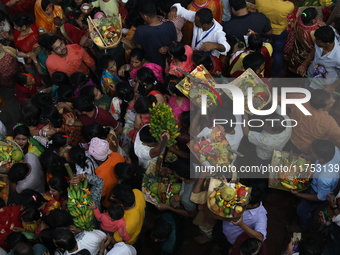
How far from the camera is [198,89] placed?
14.7 feet

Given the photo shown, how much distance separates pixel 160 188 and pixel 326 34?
304 centimetres

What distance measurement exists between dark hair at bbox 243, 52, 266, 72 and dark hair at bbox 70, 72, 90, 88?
243cm

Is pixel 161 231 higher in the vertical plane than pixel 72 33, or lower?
lower

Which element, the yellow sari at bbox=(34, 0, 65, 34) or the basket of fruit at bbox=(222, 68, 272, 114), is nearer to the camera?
the basket of fruit at bbox=(222, 68, 272, 114)

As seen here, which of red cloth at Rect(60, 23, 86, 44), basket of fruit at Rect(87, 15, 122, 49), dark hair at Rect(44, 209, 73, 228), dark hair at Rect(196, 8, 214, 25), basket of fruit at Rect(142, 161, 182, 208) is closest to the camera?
dark hair at Rect(44, 209, 73, 228)

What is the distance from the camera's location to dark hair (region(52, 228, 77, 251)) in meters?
3.43

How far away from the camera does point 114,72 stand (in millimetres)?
5453

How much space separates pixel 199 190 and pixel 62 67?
3.07 meters

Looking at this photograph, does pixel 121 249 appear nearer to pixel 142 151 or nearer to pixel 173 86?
pixel 142 151

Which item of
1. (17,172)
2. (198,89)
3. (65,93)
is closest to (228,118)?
(198,89)

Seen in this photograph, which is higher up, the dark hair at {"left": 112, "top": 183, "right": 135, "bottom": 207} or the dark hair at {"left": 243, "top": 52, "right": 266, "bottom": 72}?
the dark hair at {"left": 243, "top": 52, "right": 266, "bottom": 72}

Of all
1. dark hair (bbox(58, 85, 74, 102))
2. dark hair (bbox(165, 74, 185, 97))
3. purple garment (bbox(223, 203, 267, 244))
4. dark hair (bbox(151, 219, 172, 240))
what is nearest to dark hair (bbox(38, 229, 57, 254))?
dark hair (bbox(151, 219, 172, 240))

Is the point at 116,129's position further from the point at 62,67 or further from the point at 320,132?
the point at 320,132

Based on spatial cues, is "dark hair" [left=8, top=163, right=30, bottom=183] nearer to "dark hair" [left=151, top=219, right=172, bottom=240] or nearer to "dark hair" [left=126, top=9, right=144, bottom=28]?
"dark hair" [left=151, top=219, right=172, bottom=240]
